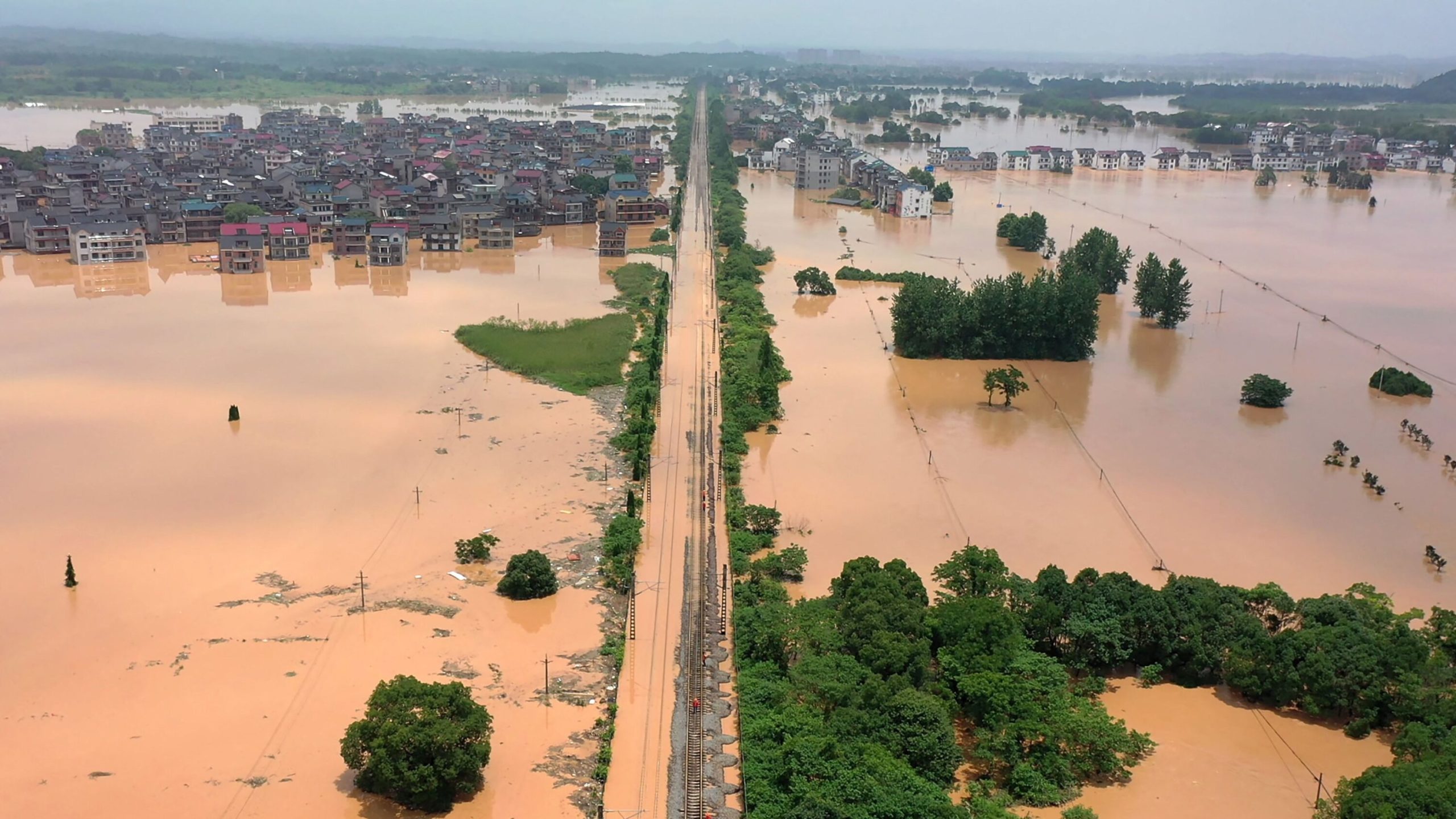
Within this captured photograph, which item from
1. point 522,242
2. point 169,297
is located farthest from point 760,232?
point 169,297

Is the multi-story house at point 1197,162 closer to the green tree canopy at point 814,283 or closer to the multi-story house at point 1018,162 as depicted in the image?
the multi-story house at point 1018,162

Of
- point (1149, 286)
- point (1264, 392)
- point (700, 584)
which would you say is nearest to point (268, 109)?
point (1149, 286)

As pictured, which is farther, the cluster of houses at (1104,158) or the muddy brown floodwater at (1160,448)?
the cluster of houses at (1104,158)

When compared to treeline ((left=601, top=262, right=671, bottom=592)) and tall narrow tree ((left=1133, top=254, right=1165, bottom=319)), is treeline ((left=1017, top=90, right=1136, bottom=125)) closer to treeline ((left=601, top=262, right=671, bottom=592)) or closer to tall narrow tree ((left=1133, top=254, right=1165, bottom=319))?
tall narrow tree ((left=1133, top=254, right=1165, bottom=319))

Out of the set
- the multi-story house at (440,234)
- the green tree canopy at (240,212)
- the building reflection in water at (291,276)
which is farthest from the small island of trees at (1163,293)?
the green tree canopy at (240,212)

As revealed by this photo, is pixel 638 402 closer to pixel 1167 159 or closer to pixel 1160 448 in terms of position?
pixel 1160 448

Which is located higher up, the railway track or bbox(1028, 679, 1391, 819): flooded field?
the railway track

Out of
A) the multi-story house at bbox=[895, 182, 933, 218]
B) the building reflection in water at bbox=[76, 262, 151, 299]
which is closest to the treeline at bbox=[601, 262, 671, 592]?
the building reflection in water at bbox=[76, 262, 151, 299]
